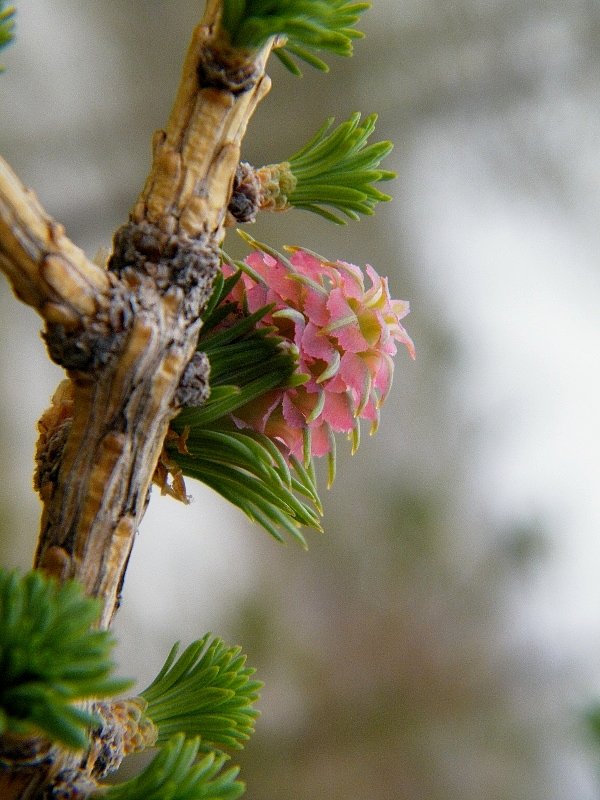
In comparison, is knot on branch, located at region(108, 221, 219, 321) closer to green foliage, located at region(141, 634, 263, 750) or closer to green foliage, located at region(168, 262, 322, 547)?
green foliage, located at region(168, 262, 322, 547)

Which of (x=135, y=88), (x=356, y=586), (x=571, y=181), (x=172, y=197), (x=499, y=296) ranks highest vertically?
(x=571, y=181)

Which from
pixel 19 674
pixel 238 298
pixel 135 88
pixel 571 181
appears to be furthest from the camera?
pixel 571 181

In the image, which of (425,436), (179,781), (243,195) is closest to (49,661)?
(179,781)

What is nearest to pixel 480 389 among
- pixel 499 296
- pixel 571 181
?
pixel 499 296

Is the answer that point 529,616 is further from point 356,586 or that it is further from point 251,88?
point 251,88

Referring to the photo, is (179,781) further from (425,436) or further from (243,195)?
(425,436)

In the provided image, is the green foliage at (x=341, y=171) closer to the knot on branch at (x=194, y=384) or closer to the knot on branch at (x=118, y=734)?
the knot on branch at (x=194, y=384)

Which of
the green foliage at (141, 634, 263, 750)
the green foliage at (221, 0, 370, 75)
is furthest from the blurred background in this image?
the green foliage at (221, 0, 370, 75)
